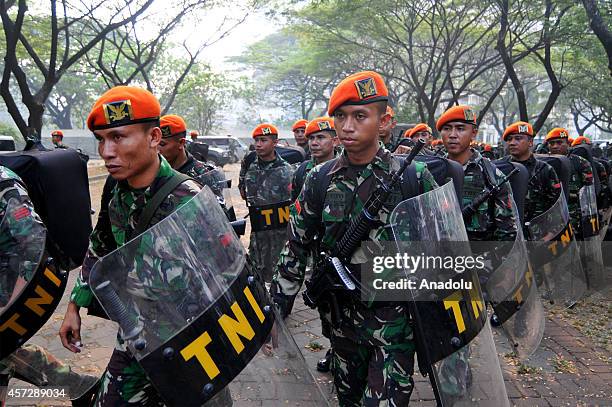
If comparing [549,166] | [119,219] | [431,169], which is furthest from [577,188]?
[119,219]

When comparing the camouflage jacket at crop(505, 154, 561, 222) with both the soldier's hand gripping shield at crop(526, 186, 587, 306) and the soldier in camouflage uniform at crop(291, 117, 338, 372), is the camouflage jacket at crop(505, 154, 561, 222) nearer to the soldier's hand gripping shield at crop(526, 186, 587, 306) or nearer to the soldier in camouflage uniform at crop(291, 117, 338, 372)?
the soldier's hand gripping shield at crop(526, 186, 587, 306)

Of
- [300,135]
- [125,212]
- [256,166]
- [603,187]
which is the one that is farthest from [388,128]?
[300,135]

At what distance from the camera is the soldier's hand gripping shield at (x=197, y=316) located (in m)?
1.74

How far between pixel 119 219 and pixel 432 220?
140 centimetres

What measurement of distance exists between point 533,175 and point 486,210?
5.76 ft

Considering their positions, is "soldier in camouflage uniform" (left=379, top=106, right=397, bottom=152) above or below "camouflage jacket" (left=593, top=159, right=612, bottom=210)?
above

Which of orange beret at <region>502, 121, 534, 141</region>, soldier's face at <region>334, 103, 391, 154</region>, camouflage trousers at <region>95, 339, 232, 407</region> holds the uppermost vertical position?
soldier's face at <region>334, 103, 391, 154</region>

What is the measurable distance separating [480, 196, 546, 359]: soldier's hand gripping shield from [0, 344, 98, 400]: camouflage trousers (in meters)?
2.50

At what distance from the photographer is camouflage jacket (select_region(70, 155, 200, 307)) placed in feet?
7.25

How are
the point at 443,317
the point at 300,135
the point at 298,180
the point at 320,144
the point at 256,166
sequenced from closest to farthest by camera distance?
the point at 443,317
the point at 298,180
the point at 320,144
the point at 256,166
the point at 300,135

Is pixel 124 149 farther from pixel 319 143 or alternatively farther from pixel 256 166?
pixel 256 166

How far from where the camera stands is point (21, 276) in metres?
2.35

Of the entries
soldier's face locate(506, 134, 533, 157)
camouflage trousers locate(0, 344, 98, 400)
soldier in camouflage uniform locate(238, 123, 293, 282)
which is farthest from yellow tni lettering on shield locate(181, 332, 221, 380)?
soldier's face locate(506, 134, 533, 157)

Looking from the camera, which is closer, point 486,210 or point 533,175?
point 486,210
